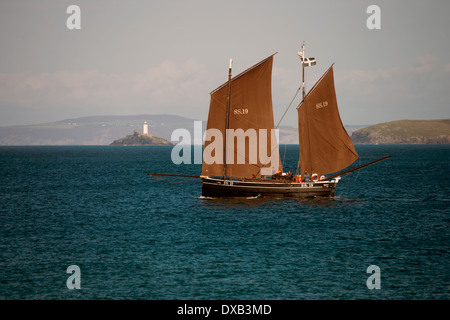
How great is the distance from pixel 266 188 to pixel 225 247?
2051cm

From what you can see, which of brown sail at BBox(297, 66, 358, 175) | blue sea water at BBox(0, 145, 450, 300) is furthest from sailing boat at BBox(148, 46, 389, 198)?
blue sea water at BBox(0, 145, 450, 300)

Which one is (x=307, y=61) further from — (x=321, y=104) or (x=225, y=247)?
(x=225, y=247)

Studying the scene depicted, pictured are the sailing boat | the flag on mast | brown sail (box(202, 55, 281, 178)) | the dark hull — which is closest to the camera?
brown sail (box(202, 55, 281, 178))

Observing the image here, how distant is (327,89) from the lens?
54812 millimetres

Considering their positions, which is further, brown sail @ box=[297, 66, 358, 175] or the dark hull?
the dark hull

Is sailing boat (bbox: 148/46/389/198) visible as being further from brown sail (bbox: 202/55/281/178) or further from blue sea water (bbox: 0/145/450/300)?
blue sea water (bbox: 0/145/450/300)

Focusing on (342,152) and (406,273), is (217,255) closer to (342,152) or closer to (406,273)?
(406,273)

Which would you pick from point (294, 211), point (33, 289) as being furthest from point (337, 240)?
point (33, 289)

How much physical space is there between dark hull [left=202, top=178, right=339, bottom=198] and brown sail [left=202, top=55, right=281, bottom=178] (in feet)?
3.51

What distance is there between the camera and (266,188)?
56531mm

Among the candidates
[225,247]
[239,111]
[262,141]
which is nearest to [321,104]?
[262,141]

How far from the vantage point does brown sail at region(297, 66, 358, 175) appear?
181ft

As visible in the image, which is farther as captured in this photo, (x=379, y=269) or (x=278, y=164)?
(x=278, y=164)

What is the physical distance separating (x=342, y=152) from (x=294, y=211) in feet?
32.1
